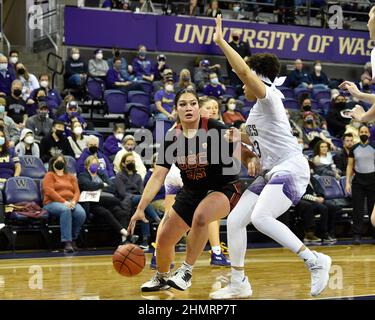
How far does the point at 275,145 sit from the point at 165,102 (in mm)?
11153

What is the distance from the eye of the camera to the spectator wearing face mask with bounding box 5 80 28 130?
53.1 ft

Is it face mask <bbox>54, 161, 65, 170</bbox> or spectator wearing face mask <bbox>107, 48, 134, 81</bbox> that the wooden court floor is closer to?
face mask <bbox>54, 161, 65, 170</bbox>

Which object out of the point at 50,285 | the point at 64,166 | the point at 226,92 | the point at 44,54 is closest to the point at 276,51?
the point at 226,92

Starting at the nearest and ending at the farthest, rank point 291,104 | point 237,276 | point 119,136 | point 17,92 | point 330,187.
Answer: point 237,276 < point 330,187 < point 119,136 < point 17,92 < point 291,104

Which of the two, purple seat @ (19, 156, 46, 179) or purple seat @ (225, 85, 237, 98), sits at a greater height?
purple seat @ (225, 85, 237, 98)

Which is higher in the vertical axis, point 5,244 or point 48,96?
point 48,96

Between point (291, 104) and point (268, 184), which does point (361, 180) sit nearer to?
point (291, 104)

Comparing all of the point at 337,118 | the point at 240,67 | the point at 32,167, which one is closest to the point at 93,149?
the point at 32,167

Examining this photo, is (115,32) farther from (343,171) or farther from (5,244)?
(5,244)

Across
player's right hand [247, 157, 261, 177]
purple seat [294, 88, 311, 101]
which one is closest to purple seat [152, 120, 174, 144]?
purple seat [294, 88, 311, 101]

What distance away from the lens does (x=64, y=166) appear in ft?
45.1

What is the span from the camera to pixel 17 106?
1631cm

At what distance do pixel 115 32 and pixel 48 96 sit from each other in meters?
4.18

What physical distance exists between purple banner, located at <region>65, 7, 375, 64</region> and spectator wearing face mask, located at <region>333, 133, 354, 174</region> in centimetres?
621
